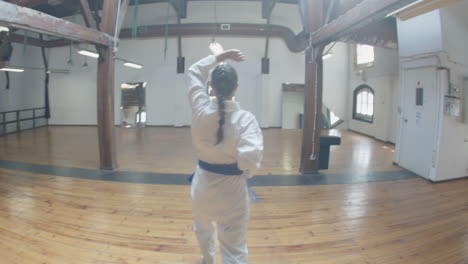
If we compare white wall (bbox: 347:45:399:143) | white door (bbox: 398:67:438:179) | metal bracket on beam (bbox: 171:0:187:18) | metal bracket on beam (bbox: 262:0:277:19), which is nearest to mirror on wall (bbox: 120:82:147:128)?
metal bracket on beam (bbox: 171:0:187:18)

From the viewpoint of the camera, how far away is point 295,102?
33.0 ft

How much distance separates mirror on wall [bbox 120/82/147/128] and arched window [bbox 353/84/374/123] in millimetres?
8719

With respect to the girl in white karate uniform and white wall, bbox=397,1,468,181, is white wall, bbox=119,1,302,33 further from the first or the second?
the girl in white karate uniform

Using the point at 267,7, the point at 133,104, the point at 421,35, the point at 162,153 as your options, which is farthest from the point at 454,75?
the point at 133,104

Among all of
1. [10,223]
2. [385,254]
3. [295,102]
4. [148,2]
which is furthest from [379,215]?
[148,2]

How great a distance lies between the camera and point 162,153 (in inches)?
225

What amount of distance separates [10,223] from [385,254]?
3.66 m

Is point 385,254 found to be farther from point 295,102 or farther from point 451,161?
point 295,102

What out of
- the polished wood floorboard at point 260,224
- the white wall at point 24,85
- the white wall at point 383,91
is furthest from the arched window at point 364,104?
the white wall at point 24,85

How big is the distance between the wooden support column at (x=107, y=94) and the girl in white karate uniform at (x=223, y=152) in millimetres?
3474

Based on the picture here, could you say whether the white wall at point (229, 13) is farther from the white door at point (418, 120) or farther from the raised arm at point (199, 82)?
the raised arm at point (199, 82)

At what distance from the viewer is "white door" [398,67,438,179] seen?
391cm

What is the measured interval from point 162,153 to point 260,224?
3.82 metres

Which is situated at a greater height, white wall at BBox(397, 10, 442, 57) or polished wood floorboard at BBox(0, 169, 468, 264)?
white wall at BBox(397, 10, 442, 57)
